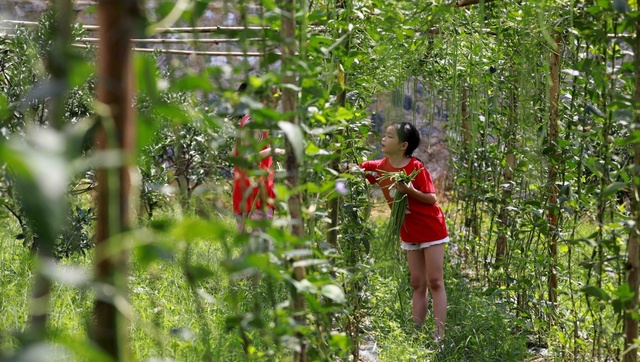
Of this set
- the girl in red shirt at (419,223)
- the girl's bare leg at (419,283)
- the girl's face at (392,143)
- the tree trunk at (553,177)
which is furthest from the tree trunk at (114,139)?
the girl's bare leg at (419,283)

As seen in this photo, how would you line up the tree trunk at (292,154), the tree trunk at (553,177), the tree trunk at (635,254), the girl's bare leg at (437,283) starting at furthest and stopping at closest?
the girl's bare leg at (437,283) → the tree trunk at (553,177) → the tree trunk at (635,254) → the tree trunk at (292,154)

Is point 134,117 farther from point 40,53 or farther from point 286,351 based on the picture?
point 40,53

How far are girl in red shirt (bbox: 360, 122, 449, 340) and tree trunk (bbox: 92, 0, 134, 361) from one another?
2756 millimetres

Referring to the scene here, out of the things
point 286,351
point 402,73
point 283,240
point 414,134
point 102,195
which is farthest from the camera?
point 414,134

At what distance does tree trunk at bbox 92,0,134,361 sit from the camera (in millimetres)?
640

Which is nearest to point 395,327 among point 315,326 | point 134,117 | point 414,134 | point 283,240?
point 414,134

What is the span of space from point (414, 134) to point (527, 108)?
1.99 ft

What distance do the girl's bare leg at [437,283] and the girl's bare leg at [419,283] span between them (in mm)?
62

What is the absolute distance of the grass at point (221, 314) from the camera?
255 centimetres

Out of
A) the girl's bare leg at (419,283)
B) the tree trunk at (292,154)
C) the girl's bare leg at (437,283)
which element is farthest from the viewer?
the girl's bare leg at (419,283)

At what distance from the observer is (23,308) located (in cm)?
283

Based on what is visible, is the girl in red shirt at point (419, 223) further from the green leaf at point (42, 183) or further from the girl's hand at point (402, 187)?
the green leaf at point (42, 183)

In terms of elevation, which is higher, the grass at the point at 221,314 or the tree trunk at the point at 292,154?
the tree trunk at the point at 292,154

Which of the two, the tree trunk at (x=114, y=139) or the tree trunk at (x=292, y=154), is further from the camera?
the tree trunk at (x=292, y=154)
